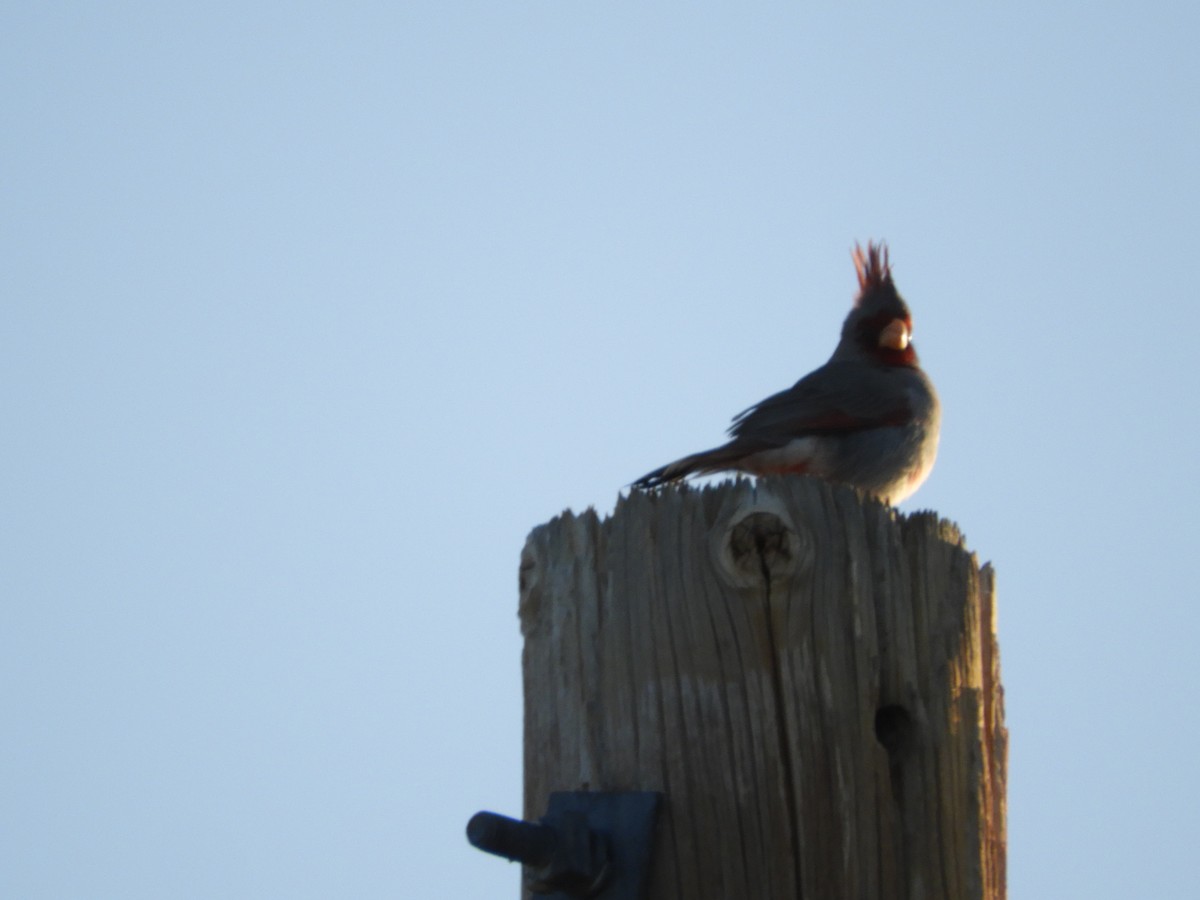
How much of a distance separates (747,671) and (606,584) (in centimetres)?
29

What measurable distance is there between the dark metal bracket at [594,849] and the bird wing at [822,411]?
13.0 ft

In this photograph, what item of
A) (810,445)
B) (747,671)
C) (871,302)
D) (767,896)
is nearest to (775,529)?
(747,671)

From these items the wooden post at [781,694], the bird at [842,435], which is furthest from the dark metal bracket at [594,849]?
the bird at [842,435]

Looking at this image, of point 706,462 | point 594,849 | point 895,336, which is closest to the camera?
point 594,849

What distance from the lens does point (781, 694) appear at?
2.43m

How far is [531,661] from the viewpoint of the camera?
270cm

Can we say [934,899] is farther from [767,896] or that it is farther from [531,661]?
[531,661]

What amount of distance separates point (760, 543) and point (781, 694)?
0.25 metres

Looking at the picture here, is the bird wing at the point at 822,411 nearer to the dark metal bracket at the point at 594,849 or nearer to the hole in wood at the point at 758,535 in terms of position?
the hole in wood at the point at 758,535

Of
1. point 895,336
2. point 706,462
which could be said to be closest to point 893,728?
point 706,462

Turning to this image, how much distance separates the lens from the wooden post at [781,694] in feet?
7.77

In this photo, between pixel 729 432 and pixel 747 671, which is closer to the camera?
pixel 747 671

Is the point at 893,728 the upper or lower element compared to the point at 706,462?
lower

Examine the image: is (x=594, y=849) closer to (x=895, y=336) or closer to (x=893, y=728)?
(x=893, y=728)
